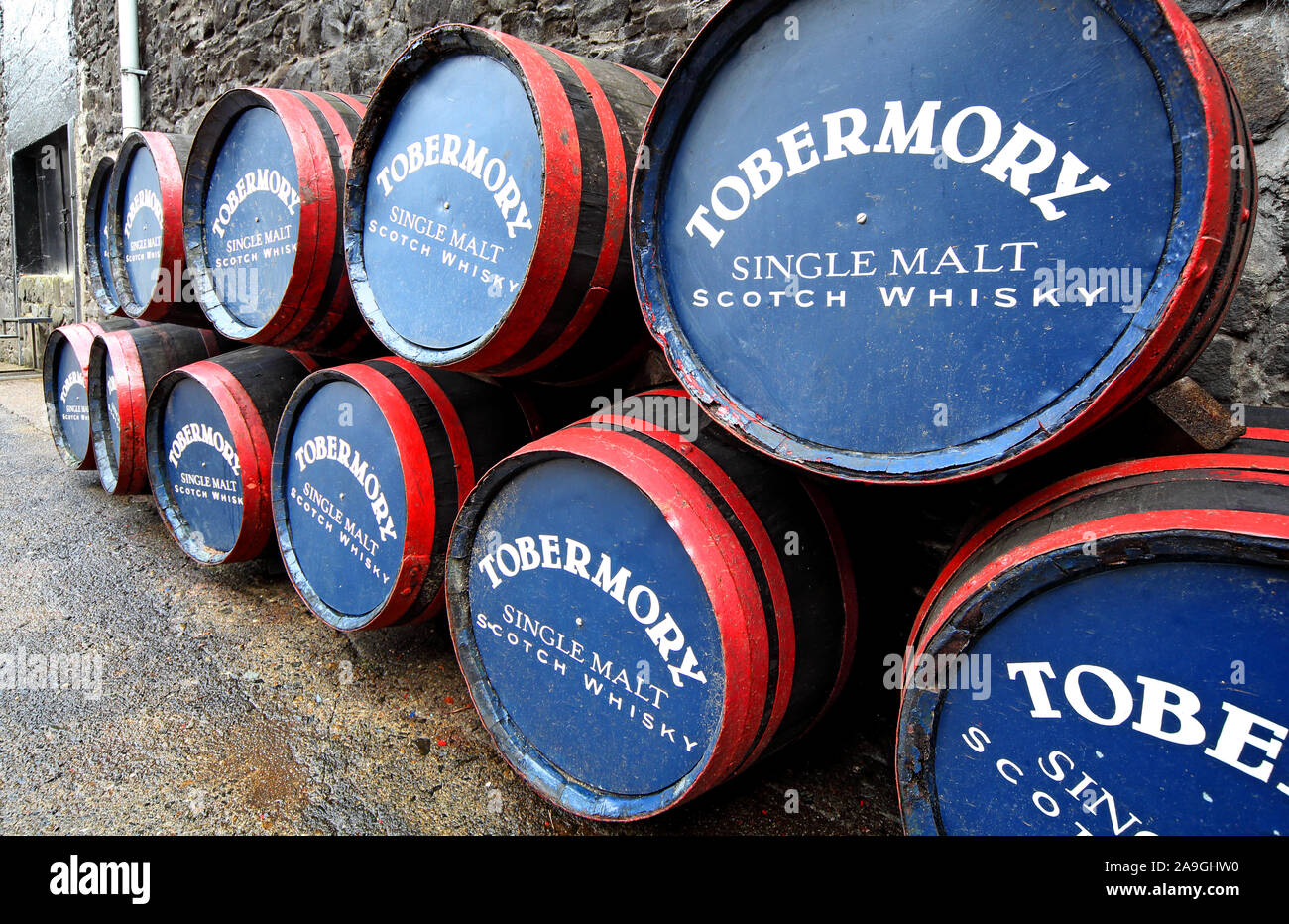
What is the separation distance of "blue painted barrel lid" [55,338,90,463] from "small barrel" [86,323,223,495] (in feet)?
0.58

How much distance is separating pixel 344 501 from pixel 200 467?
44.2 inches

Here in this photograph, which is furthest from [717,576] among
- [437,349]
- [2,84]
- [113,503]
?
[2,84]

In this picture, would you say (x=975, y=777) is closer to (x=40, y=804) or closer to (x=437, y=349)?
(x=437, y=349)

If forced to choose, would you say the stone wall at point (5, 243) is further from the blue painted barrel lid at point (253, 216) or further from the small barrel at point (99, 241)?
the blue painted barrel lid at point (253, 216)

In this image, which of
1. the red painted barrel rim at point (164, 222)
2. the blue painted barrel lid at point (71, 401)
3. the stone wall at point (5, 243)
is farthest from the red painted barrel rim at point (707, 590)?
the stone wall at point (5, 243)

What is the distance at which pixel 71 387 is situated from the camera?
4.49m

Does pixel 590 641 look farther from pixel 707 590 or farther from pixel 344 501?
pixel 344 501

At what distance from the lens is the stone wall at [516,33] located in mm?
1570

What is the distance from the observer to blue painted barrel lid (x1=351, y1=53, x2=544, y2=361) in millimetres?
Answer: 1862

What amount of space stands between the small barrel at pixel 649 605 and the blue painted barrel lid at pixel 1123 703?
1.22 feet

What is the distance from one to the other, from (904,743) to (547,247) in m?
1.22
